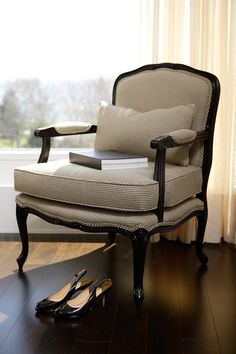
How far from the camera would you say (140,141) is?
8.09 feet

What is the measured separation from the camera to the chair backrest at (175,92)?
2529 millimetres

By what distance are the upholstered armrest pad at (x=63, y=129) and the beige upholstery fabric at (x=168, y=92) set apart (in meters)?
0.26

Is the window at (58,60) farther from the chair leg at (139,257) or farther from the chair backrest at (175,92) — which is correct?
the chair leg at (139,257)

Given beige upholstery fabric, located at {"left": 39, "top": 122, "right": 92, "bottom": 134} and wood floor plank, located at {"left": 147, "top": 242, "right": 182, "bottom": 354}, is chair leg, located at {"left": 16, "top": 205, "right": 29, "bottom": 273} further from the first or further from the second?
wood floor plank, located at {"left": 147, "top": 242, "right": 182, "bottom": 354}

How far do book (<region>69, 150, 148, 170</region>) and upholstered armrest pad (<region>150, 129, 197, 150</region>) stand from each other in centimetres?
22

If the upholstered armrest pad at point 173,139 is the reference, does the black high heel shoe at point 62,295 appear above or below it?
below

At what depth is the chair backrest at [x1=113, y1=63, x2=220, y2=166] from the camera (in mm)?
2529

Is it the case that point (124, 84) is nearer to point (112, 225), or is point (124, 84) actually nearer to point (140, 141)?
point (140, 141)

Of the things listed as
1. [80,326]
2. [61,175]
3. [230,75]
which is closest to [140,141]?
[61,175]

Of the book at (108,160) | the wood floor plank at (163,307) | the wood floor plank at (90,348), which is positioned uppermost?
the book at (108,160)

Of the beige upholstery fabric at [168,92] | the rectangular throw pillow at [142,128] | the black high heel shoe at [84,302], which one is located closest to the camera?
the black high heel shoe at [84,302]

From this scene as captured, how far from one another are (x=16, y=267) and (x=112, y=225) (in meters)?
0.71

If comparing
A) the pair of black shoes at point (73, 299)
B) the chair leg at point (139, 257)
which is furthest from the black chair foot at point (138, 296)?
the pair of black shoes at point (73, 299)

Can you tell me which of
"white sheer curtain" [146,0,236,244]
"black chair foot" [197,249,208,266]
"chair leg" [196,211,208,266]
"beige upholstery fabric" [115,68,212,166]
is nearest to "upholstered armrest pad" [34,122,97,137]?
"beige upholstery fabric" [115,68,212,166]
